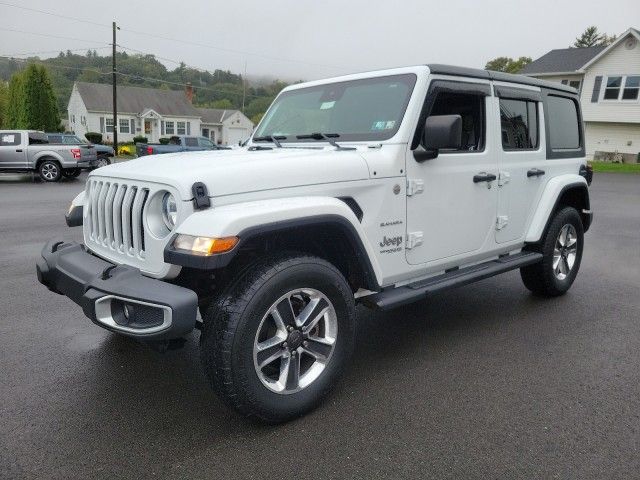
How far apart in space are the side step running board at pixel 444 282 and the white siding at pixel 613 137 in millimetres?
33042

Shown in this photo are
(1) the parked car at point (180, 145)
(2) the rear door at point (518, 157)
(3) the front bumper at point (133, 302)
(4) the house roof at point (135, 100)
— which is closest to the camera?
(3) the front bumper at point (133, 302)

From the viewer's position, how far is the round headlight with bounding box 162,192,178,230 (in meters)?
2.64

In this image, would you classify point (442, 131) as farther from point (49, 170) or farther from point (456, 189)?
point (49, 170)

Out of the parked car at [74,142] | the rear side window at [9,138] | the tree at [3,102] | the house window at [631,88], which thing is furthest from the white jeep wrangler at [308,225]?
the tree at [3,102]

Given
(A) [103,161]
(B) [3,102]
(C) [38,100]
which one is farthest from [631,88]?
(B) [3,102]

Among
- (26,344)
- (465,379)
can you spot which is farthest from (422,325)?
(26,344)

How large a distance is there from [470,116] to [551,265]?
1.85 m

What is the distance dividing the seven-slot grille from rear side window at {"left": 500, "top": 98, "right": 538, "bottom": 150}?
2.90 m

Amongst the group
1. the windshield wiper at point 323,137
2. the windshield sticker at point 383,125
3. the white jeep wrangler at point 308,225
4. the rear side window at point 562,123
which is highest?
the rear side window at point 562,123

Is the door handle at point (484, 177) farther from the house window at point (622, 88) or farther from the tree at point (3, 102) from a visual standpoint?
the tree at point (3, 102)

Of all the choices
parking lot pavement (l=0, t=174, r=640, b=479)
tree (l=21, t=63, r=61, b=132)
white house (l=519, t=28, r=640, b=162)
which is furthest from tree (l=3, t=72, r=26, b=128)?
white house (l=519, t=28, r=640, b=162)

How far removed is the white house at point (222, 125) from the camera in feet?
206

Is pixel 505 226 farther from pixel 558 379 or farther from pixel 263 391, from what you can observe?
pixel 263 391

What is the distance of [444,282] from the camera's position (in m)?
3.58
